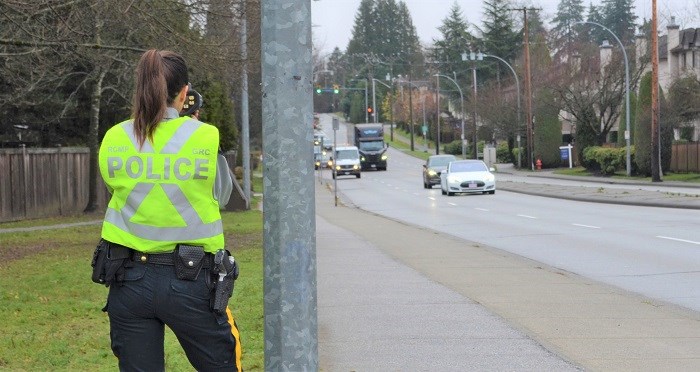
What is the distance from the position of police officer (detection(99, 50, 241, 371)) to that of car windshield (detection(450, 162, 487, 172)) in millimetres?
40358

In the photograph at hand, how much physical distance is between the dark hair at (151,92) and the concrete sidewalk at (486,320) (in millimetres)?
3756

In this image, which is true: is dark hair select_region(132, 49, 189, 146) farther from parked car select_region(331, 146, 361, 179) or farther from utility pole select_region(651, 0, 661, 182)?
parked car select_region(331, 146, 361, 179)

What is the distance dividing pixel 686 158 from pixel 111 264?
2168 inches

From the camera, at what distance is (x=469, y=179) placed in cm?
4425

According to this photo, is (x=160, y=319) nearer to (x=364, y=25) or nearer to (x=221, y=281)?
(x=221, y=281)

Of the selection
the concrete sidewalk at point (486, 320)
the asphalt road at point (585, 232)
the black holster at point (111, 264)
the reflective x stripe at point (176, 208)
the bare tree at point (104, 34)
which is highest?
the bare tree at point (104, 34)

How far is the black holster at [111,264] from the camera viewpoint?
447cm

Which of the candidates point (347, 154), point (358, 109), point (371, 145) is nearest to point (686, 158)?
point (347, 154)

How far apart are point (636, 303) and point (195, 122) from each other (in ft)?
26.3

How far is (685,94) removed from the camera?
6034 centimetres

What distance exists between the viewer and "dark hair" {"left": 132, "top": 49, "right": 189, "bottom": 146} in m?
4.54

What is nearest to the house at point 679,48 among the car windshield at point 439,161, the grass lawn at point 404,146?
the car windshield at point 439,161

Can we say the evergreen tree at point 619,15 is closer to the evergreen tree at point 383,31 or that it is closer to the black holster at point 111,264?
the evergreen tree at point 383,31

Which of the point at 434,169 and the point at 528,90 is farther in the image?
the point at 528,90
